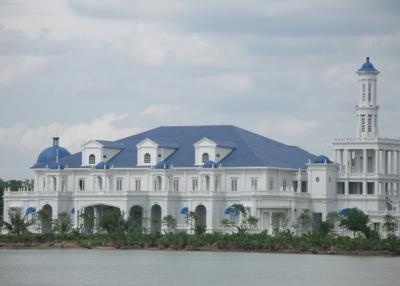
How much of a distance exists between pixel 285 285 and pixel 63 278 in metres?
13.8

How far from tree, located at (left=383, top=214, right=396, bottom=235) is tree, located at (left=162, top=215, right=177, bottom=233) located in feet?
61.0

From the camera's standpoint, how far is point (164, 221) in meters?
151

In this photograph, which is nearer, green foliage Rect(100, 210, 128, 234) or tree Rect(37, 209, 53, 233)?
green foliage Rect(100, 210, 128, 234)

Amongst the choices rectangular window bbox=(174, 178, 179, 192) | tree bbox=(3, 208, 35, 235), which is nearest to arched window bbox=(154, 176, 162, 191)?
rectangular window bbox=(174, 178, 179, 192)

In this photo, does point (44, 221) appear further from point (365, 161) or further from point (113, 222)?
point (365, 161)

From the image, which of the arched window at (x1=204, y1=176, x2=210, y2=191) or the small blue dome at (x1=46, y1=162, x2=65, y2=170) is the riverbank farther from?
the small blue dome at (x1=46, y1=162, x2=65, y2=170)

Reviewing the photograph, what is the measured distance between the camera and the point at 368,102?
5984 inches

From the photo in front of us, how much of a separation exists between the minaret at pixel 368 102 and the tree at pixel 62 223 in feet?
90.9

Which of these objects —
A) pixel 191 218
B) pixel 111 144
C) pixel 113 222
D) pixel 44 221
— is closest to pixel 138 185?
pixel 111 144

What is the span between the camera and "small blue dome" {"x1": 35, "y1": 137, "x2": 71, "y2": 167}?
16475cm

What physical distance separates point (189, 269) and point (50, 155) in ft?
184

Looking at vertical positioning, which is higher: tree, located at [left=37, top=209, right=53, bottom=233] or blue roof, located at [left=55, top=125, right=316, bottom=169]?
blue roof, located at [left=55, top=125, right=316, bottom=169]

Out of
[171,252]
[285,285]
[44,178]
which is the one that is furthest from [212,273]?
[44,178]

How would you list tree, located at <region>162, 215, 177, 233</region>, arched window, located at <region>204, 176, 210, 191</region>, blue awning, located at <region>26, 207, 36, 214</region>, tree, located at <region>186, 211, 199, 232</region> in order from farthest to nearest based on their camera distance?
blue awning, located at <region>26, 207, 36, 214</region>, arched window, located at <region>204, 176, 210, 191</region>, tree, located at <region>162, 215, 177, 233</region>, tree, located at <region>186, 211, 199, 232</region>
